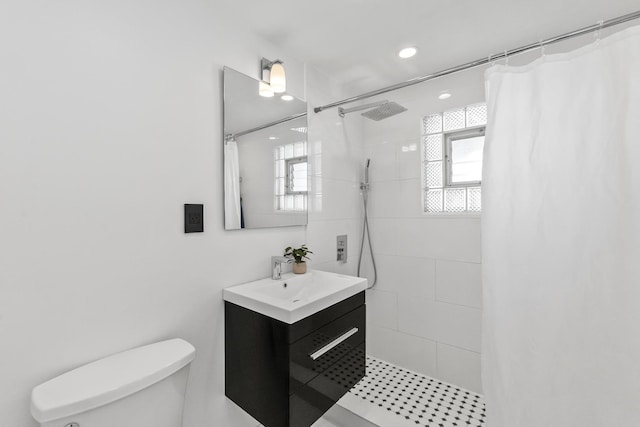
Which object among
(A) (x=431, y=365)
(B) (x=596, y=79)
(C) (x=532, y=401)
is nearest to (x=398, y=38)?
(B) (x=596, y=79)

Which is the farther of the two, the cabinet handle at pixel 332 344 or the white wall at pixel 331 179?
the white wall at pixel 331 179

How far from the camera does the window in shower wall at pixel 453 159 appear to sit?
6.59 feet

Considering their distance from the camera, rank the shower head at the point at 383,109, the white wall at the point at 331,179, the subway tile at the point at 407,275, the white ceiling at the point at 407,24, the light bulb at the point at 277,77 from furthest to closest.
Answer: the subway tile at the point at 407,275 < the white wall at the point at 331,179 < the shower head at the point at 383,109 < the light bulb at the point at 277,77 < the white ceiling at the point at 407,24

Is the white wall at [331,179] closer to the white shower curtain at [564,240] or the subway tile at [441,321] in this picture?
the subway tile at [441,321]

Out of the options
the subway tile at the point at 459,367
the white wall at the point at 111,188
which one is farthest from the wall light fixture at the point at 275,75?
the subway tile at the point at 459,367

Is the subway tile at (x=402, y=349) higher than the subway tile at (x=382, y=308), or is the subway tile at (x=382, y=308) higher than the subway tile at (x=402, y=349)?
the subway tile at (x=382, y=308)

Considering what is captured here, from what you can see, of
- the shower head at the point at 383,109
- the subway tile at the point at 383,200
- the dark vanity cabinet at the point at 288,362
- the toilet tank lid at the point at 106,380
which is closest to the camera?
the toilet tank lid at the point at 106,380

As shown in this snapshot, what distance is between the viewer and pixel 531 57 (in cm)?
179

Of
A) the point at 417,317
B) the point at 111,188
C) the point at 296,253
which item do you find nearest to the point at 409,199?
the point at 417,317

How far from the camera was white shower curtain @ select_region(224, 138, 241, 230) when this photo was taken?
1483mm

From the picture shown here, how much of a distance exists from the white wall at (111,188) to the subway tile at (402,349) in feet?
4.01

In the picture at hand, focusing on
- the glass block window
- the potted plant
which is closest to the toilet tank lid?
the potted plant

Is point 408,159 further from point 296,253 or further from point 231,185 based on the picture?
point 231,185

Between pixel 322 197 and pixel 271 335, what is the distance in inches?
42.9
